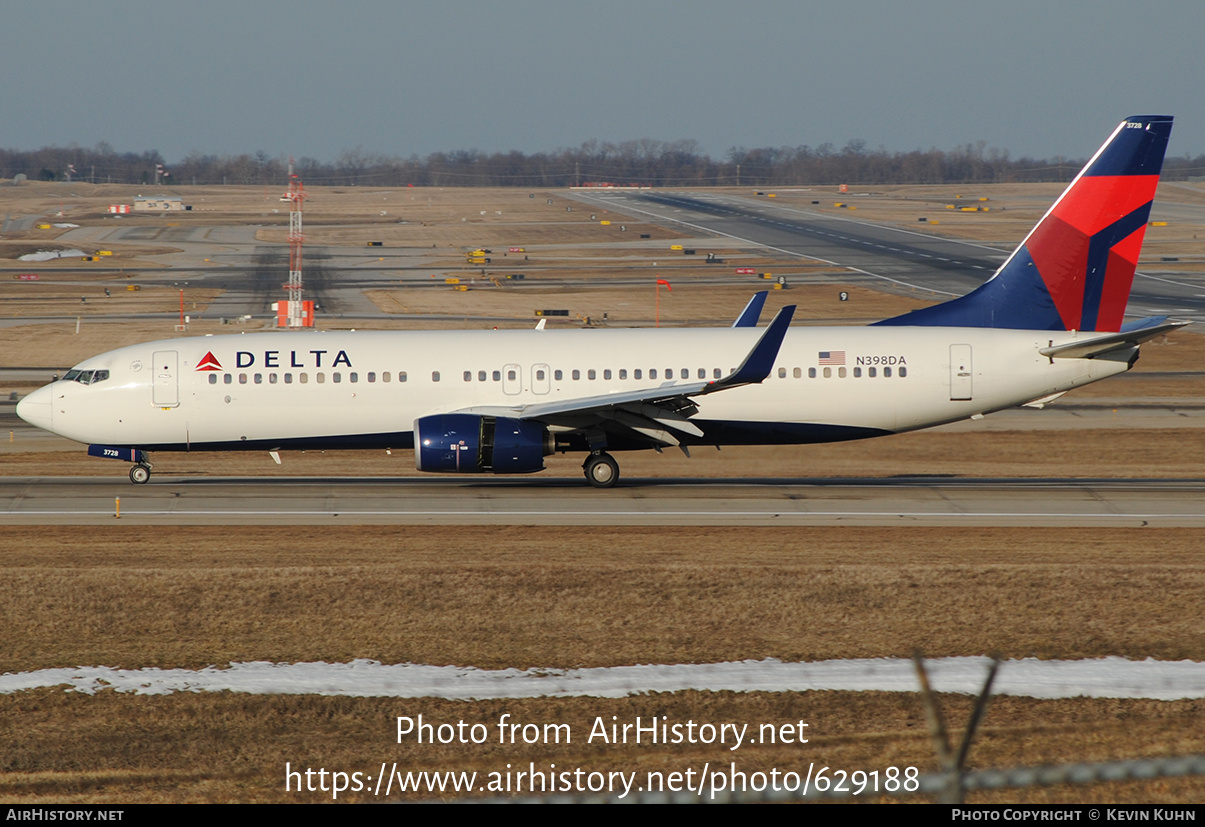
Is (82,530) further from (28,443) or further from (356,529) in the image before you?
(28,443)

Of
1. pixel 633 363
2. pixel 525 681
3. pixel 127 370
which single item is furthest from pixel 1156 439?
pixel 127 370

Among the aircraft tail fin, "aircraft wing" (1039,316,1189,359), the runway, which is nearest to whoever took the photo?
the runway

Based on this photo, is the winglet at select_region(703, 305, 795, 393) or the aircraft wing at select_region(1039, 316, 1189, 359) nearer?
the winglet at select_region(703, 305, 795, 393)

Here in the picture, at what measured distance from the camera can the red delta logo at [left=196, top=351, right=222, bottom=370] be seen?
32.6 metres

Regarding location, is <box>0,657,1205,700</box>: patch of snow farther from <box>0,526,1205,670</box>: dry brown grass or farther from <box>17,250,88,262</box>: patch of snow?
<box>17,250,88,262</box>: patch of snow

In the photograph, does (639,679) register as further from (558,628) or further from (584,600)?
(584,600)

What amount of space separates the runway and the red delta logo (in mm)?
3261

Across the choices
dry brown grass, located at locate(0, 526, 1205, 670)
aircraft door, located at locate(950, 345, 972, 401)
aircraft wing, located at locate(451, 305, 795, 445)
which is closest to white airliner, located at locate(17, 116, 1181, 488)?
aircraft door, located at locate(950, 345, 972, 401)

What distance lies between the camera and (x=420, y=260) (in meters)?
126

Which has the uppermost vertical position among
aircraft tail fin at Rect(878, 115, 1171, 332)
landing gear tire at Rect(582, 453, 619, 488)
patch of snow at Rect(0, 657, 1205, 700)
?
aircraft tail fin at Rect(878, 115, 1171, 332)

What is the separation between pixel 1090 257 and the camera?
111 ft

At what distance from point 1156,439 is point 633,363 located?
19.4 metres

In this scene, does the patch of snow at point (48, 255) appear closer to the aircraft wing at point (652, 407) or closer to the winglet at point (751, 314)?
the winglet at point (751, 314)

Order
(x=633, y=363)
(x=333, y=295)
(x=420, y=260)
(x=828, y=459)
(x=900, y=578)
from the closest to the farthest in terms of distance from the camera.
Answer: (x=900, y=578)
(x=633, y=363)
(x=828, y=459)
(x=333, y=295)
(x=420, y=260)
